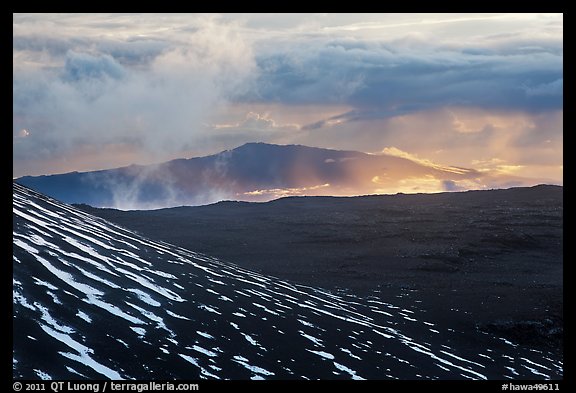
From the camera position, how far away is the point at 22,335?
8.73 m

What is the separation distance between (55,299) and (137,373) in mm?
2035

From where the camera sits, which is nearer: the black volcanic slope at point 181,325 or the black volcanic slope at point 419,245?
the black volcanic slope at point 181,325

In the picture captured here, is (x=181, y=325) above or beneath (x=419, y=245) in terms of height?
above

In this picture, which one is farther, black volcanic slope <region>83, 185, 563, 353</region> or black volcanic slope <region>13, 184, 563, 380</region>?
black volcanic slope <region>83, 185, 563, 353</region>

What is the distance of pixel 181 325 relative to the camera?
10875mm

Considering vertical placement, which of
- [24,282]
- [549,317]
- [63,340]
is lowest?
[549,317]

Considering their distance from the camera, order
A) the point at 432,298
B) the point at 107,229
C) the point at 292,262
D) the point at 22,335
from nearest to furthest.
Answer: the point at 22,335
the point at 107,229
the point at 432,298
the point at 292,262

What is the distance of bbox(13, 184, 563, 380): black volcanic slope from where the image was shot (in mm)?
9219

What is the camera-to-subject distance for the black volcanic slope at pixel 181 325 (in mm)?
9219

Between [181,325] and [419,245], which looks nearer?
[181,325]

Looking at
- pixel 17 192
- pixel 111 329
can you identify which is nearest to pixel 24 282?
pixel 111 329
